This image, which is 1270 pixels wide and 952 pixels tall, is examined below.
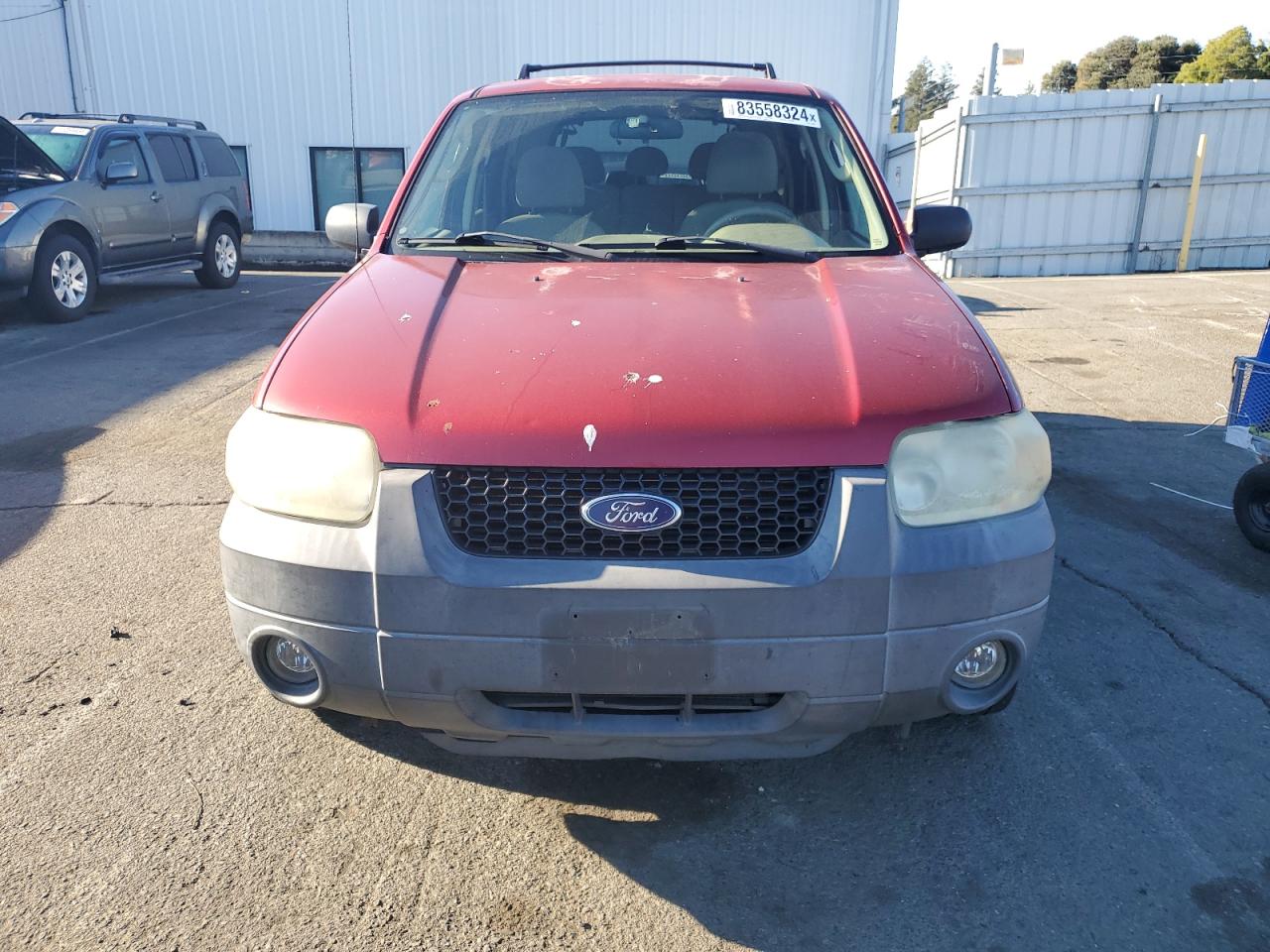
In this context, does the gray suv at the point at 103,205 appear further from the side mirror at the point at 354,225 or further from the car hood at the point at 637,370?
the car hood at the point at 637,370

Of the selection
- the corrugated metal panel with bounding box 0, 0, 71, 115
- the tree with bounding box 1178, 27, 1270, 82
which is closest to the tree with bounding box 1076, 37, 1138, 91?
the tree with bounding box 1178, 27, 1270, 82

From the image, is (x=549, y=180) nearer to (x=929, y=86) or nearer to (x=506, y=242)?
(x=506, y=242)

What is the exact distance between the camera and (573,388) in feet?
7.23

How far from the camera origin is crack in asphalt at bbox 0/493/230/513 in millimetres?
4844

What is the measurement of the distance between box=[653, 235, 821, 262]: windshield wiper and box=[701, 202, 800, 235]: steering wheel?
22 cm

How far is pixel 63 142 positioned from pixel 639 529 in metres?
11.1

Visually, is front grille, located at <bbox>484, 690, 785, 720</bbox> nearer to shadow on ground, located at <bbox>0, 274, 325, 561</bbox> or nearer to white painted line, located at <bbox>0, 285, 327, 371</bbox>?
shadow on ground, located at <bbox>0, 274, 325, 561</bbox>

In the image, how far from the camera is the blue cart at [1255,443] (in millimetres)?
4363

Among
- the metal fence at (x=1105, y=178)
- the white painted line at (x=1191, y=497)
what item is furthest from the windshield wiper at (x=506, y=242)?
the metal fence at (x=1105, y=178)

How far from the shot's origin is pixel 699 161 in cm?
370

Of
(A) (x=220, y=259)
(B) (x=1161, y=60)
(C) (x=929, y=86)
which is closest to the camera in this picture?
(A) (x=220, y=259)

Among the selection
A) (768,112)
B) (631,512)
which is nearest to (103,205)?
(768,112)

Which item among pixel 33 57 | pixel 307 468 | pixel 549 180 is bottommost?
pixel 307 468

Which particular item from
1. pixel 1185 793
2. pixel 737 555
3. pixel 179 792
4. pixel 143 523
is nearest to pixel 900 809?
pixel 1185 793
